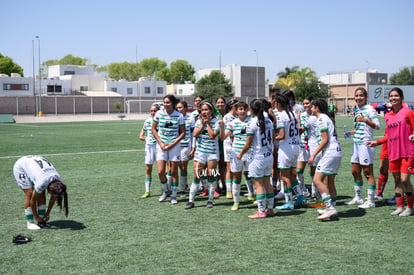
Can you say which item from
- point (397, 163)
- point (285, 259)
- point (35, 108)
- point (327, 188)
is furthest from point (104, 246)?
point (35, 108)

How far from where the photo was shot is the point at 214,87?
80.0 m

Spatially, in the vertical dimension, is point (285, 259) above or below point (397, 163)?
below

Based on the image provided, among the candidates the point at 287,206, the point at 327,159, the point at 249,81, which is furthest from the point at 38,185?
the point at 249,81

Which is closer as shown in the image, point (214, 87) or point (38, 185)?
point (38, 185)

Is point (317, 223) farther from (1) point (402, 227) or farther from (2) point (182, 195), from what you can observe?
(2) point (182, 195)

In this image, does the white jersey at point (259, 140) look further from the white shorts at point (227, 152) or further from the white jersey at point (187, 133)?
the white jersey at point (187, 133)

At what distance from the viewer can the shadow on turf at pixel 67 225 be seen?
7.44m

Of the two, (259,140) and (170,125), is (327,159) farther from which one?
(170,125)

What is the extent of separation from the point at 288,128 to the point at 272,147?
1.46 ft

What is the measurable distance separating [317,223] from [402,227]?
49.3 inches

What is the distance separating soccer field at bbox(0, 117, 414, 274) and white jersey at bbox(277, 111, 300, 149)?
1235mm

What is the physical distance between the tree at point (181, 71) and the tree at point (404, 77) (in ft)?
204

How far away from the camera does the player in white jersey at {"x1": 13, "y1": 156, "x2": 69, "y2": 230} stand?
675 centimetres

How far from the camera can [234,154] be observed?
27.8ft
